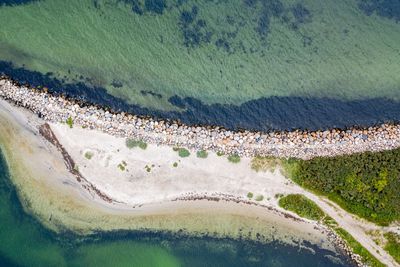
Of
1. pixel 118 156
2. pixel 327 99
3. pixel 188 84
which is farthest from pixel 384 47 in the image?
pixel 118 156

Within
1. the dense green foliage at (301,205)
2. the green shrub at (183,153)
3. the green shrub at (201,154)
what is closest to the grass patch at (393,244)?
the dense green foliage at (301,205)

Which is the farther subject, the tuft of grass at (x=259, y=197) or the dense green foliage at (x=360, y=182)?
the tuft of grass at (x=259, y=197)

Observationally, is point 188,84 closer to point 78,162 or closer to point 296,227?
point 78,162

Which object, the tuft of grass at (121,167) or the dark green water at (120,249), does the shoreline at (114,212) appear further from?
the tuft of grass at (121,167)

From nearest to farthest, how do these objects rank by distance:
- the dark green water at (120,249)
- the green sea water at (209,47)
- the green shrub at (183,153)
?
the green shrub at (183,153) < the green sea water at (209,47) < the dark green water at (120,249)

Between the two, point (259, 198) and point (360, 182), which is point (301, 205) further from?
point (360, 182)

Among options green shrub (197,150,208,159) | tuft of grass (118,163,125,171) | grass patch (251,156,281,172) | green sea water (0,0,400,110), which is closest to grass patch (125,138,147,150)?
tuft of grass (118,163,125,171)

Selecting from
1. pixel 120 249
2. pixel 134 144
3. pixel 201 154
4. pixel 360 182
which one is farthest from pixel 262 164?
pixel 120 249
